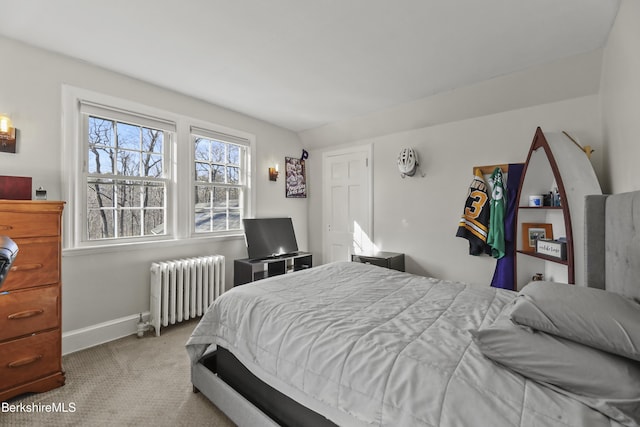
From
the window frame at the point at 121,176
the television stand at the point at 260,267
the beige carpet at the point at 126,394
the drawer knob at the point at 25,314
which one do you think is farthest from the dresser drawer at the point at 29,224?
the television stand at the point at 260,267

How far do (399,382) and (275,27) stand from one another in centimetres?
228

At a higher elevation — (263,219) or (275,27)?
(275,27)

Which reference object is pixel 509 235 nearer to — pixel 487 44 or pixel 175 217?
pixel 487 44

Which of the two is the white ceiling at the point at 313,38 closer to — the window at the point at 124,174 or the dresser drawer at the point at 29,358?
the window at the point at 124,174

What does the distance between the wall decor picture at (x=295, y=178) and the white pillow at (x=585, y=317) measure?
3.71 metres

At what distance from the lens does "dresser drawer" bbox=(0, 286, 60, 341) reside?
1.84m

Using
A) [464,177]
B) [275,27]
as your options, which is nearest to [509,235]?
[464,177]

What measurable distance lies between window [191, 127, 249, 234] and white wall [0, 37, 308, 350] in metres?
0.24

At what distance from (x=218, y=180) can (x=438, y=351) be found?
327cm

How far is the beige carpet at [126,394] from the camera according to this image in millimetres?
1713

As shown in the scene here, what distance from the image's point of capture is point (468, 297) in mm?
1797

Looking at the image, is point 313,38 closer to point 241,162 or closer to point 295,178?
point 241,162

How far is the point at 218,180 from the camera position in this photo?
3678 millimetres

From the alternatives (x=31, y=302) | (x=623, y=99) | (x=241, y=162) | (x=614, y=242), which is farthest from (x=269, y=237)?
(x=623, y=99)
